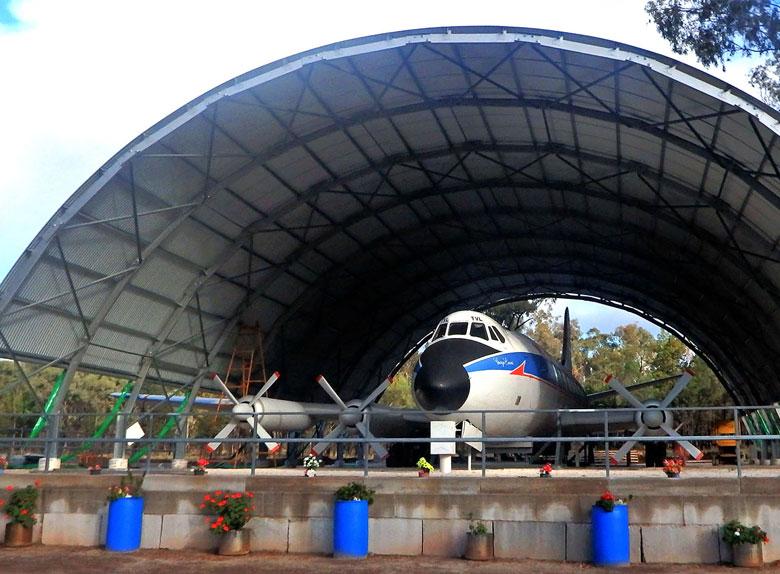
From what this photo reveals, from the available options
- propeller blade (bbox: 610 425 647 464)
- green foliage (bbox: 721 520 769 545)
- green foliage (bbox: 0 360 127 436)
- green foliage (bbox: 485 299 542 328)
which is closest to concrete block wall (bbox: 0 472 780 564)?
green foliage (bbox: 721 520 769 545)

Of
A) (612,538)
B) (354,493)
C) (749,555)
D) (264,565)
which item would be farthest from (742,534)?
(264,565)

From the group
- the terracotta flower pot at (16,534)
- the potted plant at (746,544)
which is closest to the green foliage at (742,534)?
the potted plant at (746,544)

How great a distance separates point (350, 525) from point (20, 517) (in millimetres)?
7188

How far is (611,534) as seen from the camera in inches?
463

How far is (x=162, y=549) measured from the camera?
14070 mm

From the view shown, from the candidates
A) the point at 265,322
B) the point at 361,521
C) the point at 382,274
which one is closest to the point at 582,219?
the point at 382,274

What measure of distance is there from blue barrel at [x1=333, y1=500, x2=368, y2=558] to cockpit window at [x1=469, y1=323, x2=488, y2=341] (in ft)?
27.8

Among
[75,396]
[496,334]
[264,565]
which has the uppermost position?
[75,396]

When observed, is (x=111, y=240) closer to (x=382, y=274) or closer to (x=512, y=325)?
(x=382, y=274)

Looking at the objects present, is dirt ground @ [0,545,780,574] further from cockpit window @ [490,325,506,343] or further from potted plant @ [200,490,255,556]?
cockpit window @ [490,325,506,343]

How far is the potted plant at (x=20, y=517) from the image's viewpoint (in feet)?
47.6

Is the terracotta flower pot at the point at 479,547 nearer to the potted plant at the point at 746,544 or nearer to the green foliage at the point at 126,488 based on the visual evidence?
the potted plant at the point at 746,544

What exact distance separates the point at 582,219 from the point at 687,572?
2410 centimetres

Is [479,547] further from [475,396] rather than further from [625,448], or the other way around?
[625,448]
